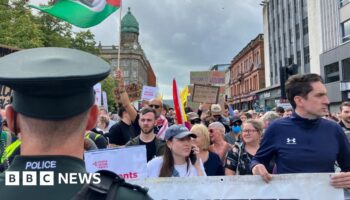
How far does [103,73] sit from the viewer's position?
50.3 inches

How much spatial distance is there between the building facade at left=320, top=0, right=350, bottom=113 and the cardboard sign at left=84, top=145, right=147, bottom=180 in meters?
28.4

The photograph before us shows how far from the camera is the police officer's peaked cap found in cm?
119

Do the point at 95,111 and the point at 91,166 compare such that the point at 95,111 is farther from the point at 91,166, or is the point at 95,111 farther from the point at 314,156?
the point at 91,166

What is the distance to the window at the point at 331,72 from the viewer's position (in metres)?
32.0

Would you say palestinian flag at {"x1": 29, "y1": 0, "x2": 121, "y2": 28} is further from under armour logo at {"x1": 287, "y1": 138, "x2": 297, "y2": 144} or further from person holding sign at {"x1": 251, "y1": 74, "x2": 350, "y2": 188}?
under armour logo at {"x1": 287, "y1": 138, "x2": 297, "y2": 144}

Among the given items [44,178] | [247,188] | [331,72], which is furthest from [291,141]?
[331,72]

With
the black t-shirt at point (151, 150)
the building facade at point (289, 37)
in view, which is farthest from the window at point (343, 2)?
the black t-shirt at point (151, 150)

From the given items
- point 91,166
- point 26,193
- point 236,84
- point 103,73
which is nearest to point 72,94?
point 103,73

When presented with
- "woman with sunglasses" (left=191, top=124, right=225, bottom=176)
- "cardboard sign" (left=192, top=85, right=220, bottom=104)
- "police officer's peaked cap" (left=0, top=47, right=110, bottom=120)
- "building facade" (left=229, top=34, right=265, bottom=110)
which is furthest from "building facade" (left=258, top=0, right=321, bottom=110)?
"police officer's peaked cap" (left=0, top=47, right=110, bottom=120)

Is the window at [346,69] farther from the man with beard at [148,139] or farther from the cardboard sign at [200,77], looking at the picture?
the man with beard at [148,139]

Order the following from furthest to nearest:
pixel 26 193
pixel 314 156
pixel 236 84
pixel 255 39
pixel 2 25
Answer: pixel 236 84, pixel 255 39, pixel 2 25, pixel 314 156, pixel 26 193

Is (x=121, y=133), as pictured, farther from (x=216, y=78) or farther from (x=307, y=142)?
(x=216, y=78)

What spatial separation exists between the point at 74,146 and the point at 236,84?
276ft

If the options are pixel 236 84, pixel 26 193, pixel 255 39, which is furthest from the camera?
pixel 236 84
